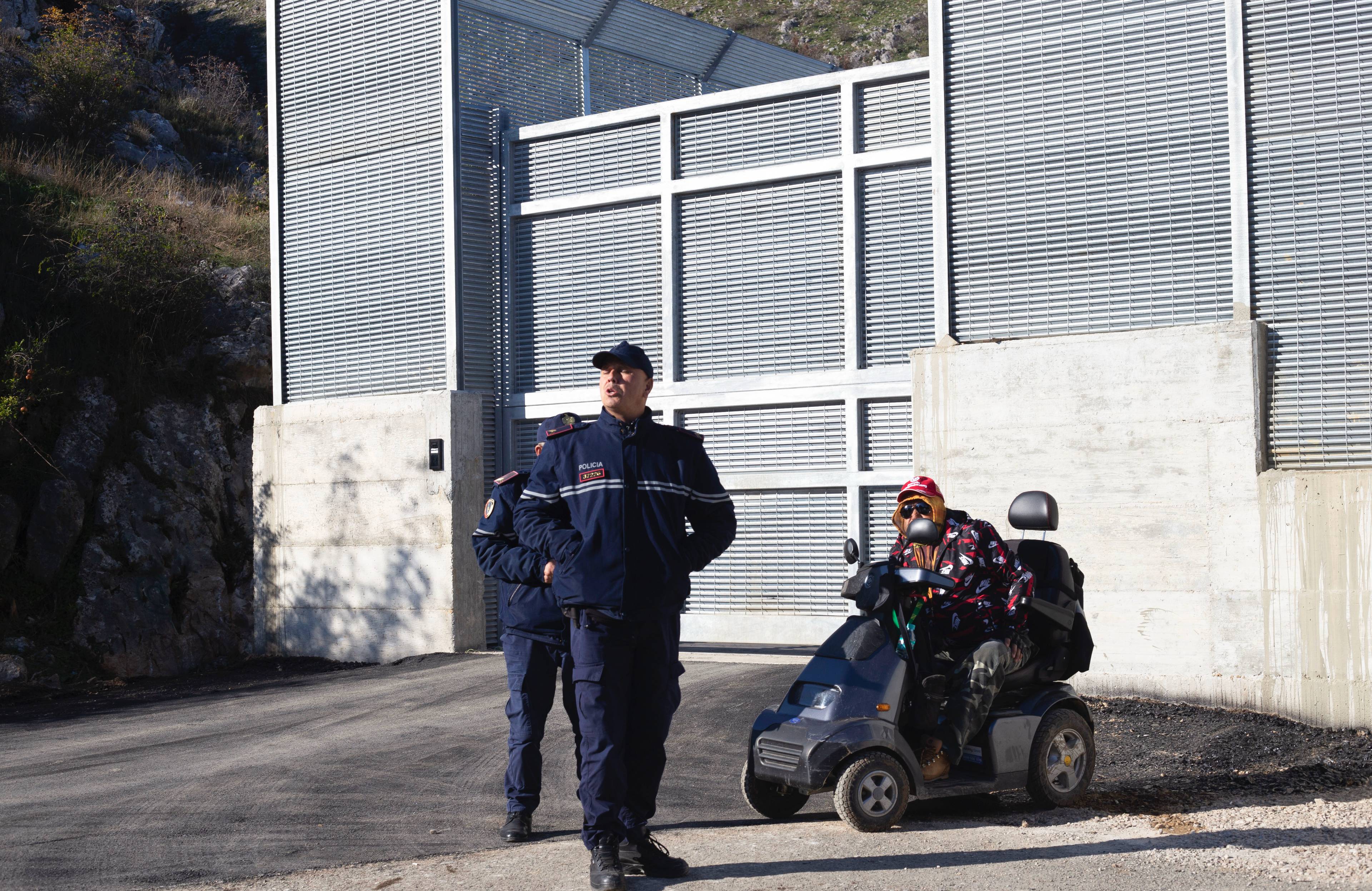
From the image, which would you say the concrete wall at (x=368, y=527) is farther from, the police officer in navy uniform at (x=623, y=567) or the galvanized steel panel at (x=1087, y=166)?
the police officer in navy uniform at (x=623, y=567)

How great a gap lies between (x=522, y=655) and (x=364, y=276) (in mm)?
9866

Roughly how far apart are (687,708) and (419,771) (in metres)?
2.61

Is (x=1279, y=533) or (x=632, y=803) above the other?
(x=1279, y=533)

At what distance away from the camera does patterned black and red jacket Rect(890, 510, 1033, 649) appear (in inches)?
249

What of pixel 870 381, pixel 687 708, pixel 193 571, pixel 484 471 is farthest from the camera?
pixel 193 571

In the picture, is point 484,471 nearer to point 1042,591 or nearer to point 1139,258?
point 1139,258

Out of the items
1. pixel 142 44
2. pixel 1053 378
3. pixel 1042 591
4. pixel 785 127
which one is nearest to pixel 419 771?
pixel 1042 591

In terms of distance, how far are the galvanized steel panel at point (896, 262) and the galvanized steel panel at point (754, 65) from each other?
22.6 ft

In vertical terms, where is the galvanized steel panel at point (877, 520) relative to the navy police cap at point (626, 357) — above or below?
below

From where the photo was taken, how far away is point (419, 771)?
7.99m

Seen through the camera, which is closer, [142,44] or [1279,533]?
[1279,533]

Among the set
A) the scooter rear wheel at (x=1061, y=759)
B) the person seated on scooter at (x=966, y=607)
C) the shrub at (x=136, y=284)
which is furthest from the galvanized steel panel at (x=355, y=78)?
the scooter rear wheel at (x=1061, y=759)

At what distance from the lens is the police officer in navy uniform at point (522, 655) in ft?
19.4

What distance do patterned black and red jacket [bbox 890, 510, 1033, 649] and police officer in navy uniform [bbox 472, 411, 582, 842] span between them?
172 centimetres
